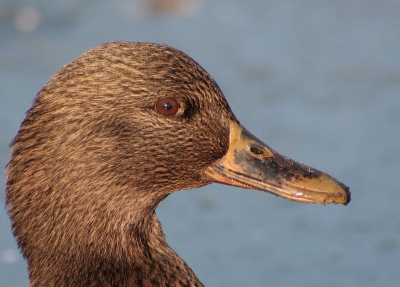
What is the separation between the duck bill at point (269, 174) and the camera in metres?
5.06

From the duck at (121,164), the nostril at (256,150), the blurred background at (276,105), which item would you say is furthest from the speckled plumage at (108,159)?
the blurred background at (276,105)

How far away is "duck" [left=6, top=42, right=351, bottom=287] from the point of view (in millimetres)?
4785

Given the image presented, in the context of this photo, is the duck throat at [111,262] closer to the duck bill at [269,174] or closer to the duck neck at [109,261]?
the duck neck at [109,261]

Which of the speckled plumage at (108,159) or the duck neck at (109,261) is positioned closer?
the speckled plumage at (108,159)

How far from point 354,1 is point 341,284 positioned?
4.37 m

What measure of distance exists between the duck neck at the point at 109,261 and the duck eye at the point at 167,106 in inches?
22.1

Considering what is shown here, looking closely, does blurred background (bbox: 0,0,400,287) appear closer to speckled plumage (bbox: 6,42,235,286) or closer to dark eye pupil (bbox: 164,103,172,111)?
speckled plumage (bbox: 6,42,235,286)

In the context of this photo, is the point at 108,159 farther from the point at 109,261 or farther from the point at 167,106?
the point at 109,261

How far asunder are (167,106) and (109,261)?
83cm

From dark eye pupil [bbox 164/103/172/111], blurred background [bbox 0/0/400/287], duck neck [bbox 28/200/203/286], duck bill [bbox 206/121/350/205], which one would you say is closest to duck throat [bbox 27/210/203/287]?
duck neck [bbox 28/200/203/286]

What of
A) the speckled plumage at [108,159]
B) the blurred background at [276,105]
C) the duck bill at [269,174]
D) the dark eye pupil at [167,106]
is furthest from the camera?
the blurred background at [276,105]

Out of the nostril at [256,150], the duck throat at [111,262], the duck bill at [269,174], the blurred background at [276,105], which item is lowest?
the duck throat at [111,262]

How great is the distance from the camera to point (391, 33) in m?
10.2

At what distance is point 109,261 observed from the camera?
16.4 feet
